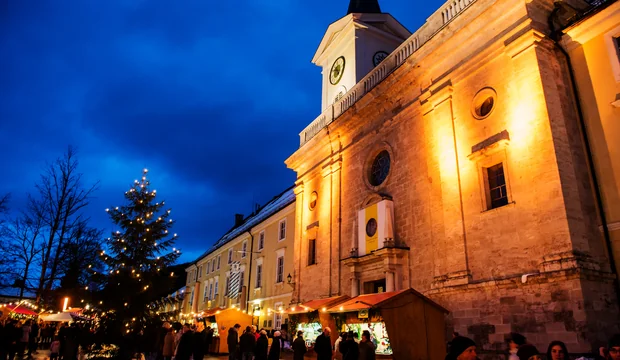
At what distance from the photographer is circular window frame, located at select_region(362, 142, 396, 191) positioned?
17531mm

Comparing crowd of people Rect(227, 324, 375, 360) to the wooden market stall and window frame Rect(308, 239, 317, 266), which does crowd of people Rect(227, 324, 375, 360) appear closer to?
window frame Rect(308, 239, 317, 266)

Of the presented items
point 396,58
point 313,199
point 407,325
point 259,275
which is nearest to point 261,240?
point 259,275

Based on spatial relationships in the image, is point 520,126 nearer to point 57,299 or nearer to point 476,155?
point 476,155

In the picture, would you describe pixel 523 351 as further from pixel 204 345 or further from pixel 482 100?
pixel 204 345

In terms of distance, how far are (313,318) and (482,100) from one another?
10.2 meters

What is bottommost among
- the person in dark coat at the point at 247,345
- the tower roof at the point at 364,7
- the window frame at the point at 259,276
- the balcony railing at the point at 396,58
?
the person in dark coat at the point at 247,345

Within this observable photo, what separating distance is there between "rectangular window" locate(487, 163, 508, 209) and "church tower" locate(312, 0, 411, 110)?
12257mm

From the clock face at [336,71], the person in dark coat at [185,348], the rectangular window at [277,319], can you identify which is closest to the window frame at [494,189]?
the person in dark coat at [185,348]

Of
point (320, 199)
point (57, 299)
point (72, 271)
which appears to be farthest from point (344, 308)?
point (57, 299)

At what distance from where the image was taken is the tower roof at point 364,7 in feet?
90.0

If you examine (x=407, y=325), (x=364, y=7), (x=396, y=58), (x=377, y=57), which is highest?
(x=364, y=7)

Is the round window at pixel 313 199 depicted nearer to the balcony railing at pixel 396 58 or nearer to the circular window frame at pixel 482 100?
the balcony railing at pixel 396 58

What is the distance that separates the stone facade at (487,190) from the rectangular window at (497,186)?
0.72 ft

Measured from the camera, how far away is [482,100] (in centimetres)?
1402
